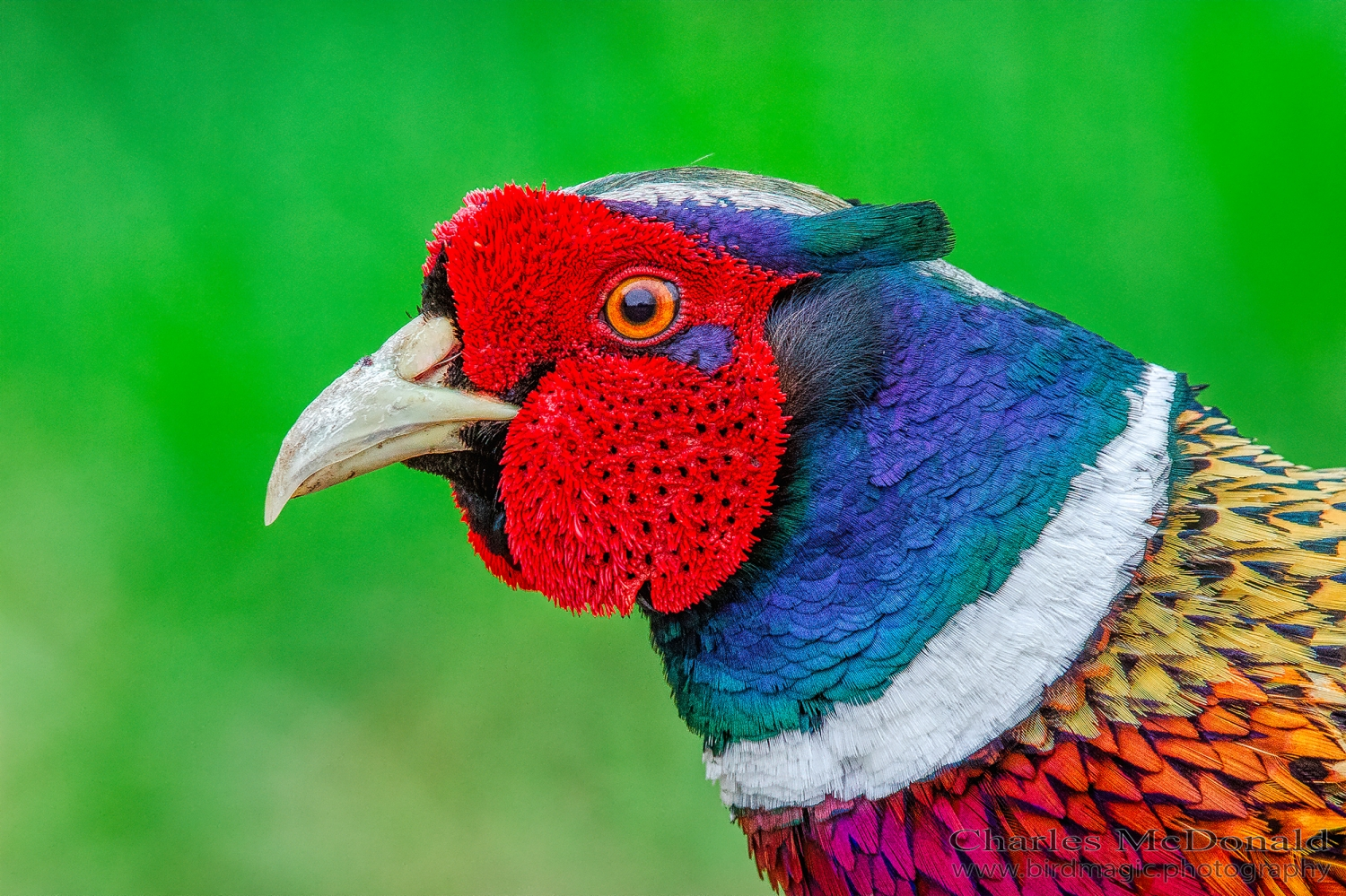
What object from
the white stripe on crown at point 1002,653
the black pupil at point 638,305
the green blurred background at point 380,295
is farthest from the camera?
the green blurred background at point 380,295

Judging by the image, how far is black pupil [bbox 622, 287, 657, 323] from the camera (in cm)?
207

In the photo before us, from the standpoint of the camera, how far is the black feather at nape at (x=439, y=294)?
216 cm

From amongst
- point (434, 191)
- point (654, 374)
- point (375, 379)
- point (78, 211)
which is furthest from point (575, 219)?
point (78, 211)

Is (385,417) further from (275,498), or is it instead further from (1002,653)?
(1002,653)

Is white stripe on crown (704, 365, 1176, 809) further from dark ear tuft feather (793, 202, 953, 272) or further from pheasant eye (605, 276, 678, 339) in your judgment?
pheasant eye (605, 276, 678, 339)

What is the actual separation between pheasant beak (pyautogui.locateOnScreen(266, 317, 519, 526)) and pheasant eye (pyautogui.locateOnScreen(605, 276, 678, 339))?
258 millimetres

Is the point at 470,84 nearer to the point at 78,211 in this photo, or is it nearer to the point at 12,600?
the point at 78,211

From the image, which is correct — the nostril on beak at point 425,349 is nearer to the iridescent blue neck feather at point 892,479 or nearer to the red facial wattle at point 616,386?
the red facial wattle at point 616,386

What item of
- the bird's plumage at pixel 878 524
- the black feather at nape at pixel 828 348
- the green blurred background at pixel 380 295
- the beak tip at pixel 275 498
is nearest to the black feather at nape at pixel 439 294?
the bird's plumage at pixel 878 524

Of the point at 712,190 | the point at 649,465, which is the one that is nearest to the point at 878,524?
the point at 649,465

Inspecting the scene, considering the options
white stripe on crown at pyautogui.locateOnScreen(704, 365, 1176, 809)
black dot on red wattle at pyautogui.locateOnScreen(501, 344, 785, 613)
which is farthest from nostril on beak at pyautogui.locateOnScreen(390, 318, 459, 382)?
white stripe on crown at pyautogui.locateOnScreen(704, 365, 1176, 809)

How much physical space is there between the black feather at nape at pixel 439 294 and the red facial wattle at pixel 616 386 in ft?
0.19

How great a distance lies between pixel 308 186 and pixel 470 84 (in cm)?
80

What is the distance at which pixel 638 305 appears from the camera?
2.07 meters
